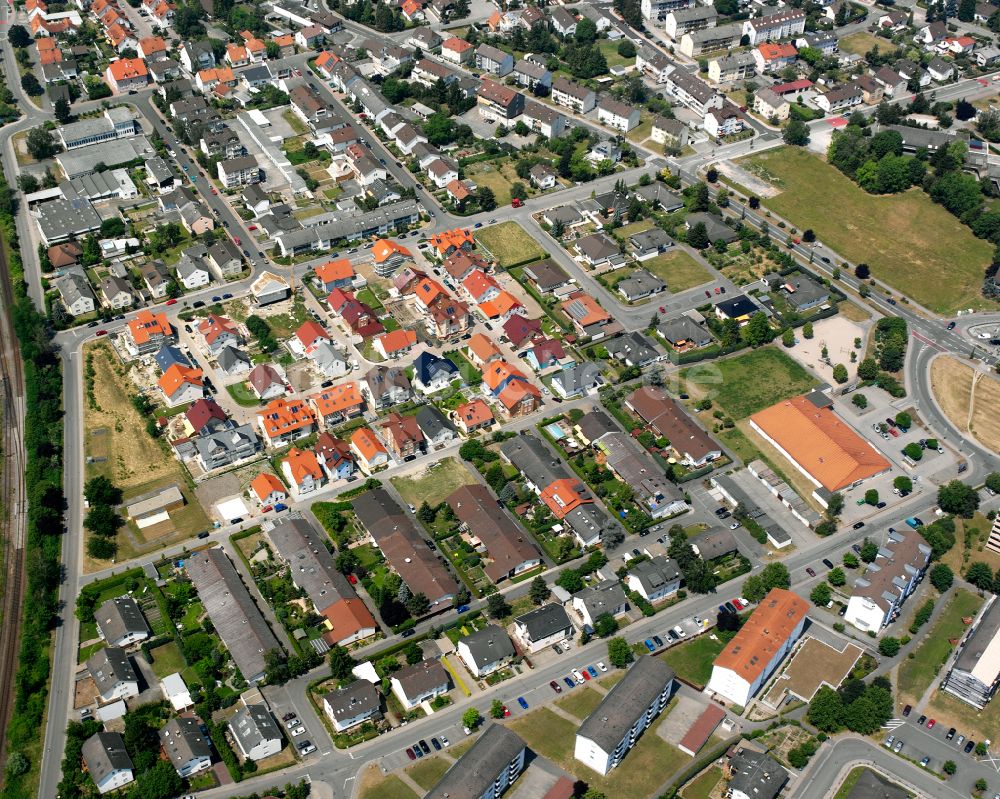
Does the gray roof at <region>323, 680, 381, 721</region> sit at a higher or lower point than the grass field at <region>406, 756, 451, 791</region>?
higher

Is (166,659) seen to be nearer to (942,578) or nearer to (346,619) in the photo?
(346,619)

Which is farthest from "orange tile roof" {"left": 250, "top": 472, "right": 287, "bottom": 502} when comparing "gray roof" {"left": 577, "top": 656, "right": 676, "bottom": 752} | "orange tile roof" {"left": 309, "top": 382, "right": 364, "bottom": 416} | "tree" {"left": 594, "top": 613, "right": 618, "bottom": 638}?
"gray roof" {"left": 577, "top": 656, "right": 676, "bottom": 752}

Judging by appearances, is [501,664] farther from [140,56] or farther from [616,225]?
[140,56]

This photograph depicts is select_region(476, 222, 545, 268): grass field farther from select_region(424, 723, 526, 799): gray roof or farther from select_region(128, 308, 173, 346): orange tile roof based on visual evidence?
select_region(424, 723, 526, 799): gray roof

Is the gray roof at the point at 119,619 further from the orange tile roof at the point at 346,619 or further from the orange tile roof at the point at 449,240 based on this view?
the orange tile roof at the point at 449,240

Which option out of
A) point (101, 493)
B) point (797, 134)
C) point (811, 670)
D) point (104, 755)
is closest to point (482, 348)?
point (101, 493)

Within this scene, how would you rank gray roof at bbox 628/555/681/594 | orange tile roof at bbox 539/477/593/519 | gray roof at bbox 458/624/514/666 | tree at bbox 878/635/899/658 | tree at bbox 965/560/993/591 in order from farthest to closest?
orange tile roof at bbox 539/477/593/519
tree at bbox 965/560/993/591
gray roof at bbox 628/555/681/594
tree at bbox 878/635/899/658
gray roof at bbox 458/624/514/666

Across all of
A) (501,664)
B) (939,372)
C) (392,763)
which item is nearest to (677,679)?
(501,664)
